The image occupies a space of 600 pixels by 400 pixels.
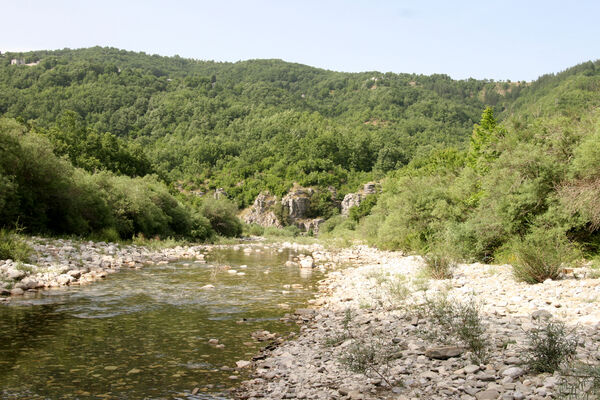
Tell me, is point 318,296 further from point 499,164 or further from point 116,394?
point 499,164

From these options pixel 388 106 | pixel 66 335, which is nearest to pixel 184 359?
pixel 66 335

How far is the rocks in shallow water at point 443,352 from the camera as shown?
6.88 metres

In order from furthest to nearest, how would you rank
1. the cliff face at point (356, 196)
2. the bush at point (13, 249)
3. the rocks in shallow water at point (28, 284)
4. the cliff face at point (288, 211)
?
the cliff face at point (288, 211) < the cliff face at point (356, 196) < the bush at point (13, 249) < the rocks in shallow water at point (28, 284)

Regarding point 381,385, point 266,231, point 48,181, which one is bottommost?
point 266,231

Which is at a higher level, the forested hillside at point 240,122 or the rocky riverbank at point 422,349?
the forested hillside at point 240,122

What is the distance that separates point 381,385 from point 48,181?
24.1 m

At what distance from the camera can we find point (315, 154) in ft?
345

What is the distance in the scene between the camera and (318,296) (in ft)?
48.4

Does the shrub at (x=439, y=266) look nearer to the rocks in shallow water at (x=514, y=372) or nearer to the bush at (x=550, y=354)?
the bush at (x=550, y=354)

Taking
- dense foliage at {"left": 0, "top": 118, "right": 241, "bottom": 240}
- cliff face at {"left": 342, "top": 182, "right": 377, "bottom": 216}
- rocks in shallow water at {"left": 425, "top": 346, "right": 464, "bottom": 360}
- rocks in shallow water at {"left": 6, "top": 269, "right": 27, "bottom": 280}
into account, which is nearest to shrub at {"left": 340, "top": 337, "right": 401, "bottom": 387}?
rocks in shallow water at {"left": 425, "top": 346, "right": 464, "bottom": 360}

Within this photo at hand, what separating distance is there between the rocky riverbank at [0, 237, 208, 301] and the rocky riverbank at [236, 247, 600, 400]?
9.15 meters

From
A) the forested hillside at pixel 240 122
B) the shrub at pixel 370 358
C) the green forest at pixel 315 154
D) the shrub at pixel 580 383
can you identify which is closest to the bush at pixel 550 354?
the shrub at pixel 580 383

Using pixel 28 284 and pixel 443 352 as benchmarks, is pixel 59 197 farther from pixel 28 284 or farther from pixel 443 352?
pixel 443 352

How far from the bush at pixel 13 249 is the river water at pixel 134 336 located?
3445 mm
